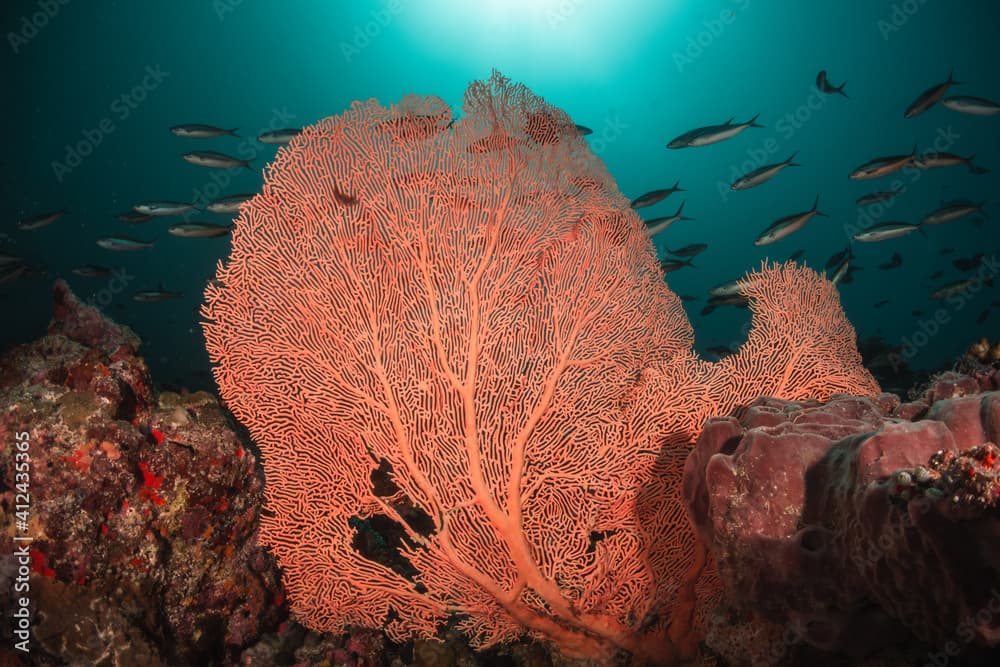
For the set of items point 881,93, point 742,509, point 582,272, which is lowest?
point 742,509

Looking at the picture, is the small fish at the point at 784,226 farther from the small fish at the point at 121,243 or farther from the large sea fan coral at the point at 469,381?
the small fish at the point at 121,243

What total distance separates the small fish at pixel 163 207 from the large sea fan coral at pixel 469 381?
18.5ft

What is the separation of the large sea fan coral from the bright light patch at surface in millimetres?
58326

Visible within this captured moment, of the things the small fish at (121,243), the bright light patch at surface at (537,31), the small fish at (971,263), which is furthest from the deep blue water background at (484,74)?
the small fish at (121,243)

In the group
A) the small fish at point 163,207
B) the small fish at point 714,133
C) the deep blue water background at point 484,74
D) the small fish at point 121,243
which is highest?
the deep blue water background at point 484,74

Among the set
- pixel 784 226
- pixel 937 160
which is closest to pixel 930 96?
pixel 937 160

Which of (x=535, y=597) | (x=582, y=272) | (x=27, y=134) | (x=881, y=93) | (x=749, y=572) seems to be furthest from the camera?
(x=881, y=93)

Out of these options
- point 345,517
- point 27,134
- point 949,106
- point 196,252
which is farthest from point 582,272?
point 27,134

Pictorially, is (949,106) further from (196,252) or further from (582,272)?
(196,252)

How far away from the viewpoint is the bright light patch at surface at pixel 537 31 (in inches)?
2073

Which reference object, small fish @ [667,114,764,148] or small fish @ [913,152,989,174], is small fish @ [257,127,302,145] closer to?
small fish @ [667,114,764,148]

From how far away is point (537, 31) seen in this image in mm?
56562

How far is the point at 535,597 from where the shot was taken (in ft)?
10.0

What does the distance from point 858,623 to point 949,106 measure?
380 inches
